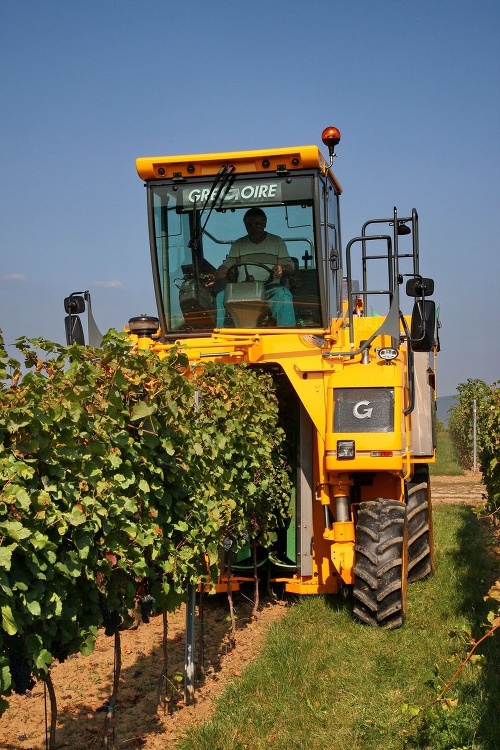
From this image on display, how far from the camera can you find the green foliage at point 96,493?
3.36m

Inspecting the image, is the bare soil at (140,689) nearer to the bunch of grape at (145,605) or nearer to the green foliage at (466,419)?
the bunch of grape at (145,605)

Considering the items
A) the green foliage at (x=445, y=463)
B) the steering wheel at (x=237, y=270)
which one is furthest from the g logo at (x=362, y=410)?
the green foliage at (x=445, y=463)

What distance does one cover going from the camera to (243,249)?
7.70 meters

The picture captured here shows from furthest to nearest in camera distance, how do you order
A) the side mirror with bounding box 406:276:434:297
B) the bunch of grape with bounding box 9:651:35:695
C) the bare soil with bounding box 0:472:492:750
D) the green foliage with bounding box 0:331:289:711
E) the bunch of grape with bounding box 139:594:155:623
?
the side mirror with bounding box 406:276:434:297 < the bare soil with bounding box 0:472:492:750 < the bunch of grape with bounding box 139:594:155:623 < the bunch of grape with bounding box 9:651:35:695 < the green foliage with bounding box 0:331:289:711

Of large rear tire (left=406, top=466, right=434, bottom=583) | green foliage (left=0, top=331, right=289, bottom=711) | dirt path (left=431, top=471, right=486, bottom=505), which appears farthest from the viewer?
dirt path (left=431, top=471, right=486, bottom=505)

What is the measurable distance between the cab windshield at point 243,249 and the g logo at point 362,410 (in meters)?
1.10

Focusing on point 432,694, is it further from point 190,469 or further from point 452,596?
point 452,596

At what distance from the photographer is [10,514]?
10.7ft

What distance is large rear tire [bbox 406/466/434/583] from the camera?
8.38m

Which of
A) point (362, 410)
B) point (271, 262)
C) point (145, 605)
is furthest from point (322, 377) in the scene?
point (145, 605)

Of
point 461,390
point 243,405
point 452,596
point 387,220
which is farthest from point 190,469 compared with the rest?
point 461,390

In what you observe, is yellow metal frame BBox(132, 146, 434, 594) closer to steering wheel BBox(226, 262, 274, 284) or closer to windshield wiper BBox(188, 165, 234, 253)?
windshield wiper BBox(188, 165, 234, 253)

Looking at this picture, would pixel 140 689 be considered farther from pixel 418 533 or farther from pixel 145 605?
pixel 418 533

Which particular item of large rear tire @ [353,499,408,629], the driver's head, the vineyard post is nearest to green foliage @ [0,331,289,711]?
the vineyard post
